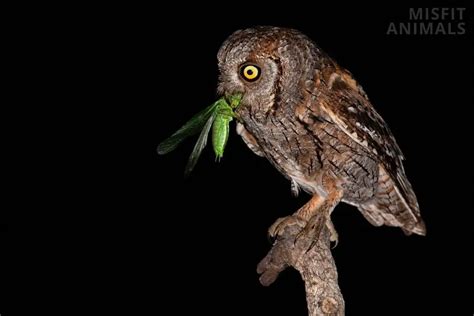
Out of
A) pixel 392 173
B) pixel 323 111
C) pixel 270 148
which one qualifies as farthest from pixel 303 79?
pixel 392 173

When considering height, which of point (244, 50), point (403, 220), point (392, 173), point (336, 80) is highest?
point (244, 50)

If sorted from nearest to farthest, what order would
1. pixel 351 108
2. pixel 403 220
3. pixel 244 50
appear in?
1. pixel 244 50
2. pixel 351 108
3. pixel 403 220

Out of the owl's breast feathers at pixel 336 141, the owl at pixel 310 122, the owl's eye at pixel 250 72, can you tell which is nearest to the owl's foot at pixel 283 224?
the owl at pixel 310 122

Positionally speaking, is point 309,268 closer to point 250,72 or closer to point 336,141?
point 336,141

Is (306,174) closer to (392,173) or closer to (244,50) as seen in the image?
(392,173)

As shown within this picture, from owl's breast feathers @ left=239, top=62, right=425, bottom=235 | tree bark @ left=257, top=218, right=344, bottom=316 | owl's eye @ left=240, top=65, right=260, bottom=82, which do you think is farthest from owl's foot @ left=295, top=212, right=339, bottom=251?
owl's eye @ left=240, top=65, right=260, bottom=82

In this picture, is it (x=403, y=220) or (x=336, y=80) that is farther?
(x=403, y=220)
